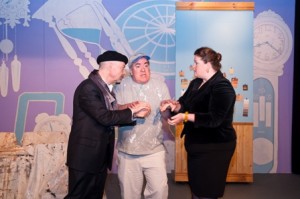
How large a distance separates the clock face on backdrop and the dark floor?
167 cm

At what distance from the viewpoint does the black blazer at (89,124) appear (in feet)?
7.91

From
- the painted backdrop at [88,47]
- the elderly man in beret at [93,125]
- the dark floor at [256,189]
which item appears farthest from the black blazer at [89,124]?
the painted backdrop at [88,47]

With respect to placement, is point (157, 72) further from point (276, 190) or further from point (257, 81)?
point (276, 190)

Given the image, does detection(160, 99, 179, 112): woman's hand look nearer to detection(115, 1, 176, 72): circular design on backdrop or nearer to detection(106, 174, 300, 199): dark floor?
detection(106, 174, 300, 199): dark floor

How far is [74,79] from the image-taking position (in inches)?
201

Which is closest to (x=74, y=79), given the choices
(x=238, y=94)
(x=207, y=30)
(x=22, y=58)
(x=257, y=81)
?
(x=22, y=58)

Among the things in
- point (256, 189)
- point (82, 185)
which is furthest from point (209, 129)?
point (256, 189)

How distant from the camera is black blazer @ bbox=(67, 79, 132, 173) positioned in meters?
2.41

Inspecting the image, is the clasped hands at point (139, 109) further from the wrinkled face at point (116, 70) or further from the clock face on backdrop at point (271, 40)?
the clock face on backdrop at point (271, 40)

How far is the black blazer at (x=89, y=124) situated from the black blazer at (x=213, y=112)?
51 cm

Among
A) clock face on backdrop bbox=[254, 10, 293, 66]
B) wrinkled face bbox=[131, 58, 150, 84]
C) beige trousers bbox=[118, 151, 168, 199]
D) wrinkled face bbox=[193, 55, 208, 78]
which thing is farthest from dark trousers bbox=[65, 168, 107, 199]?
clock face on backdrop bbox=[254, 10, 293, 66]

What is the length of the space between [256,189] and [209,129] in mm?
2249

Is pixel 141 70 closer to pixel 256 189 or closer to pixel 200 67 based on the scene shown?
pixel 200 67

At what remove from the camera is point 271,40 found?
16.5ft
